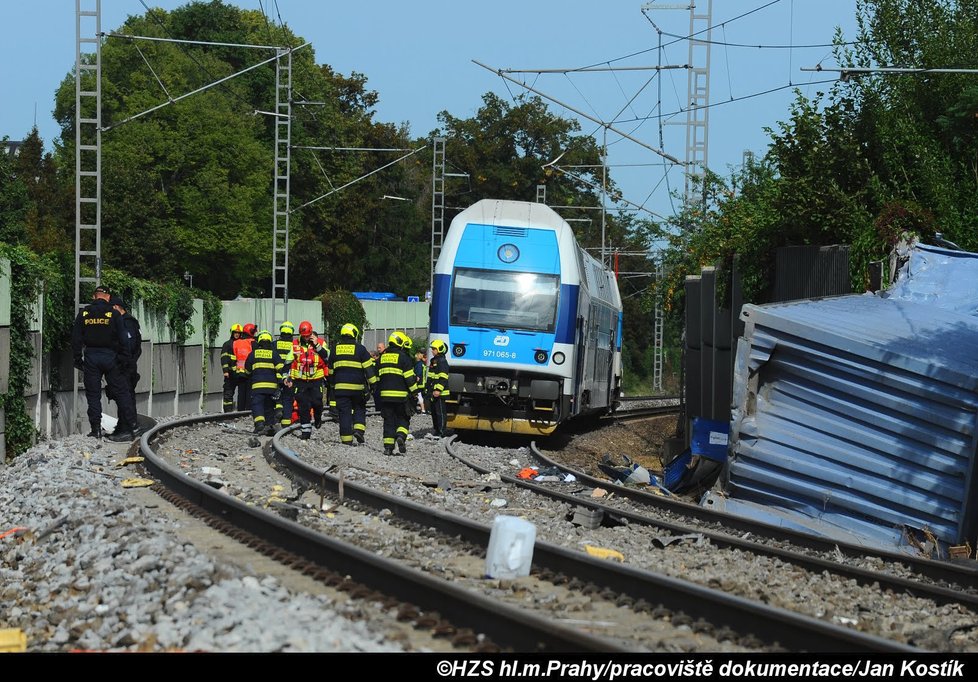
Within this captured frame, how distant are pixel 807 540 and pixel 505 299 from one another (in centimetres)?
996

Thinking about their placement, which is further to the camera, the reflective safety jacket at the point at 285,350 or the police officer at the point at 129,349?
the reflective safety jacket at the point at 285,350

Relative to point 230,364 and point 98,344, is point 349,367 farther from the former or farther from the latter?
point 230,364

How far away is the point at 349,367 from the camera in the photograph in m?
18.2

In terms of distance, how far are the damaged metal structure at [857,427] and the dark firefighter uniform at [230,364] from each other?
10609mm

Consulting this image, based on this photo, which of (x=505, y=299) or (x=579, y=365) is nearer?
(x=505, y=299)

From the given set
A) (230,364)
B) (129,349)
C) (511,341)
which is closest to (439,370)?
(511,341)

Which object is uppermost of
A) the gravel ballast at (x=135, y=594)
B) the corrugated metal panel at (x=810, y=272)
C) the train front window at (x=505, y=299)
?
the corrugated metal panel at (x=810, y=272)

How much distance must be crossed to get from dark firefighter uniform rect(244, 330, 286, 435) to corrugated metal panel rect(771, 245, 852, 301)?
296 inches

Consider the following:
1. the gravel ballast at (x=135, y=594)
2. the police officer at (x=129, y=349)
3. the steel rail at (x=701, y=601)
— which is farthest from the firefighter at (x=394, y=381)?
the steel rail at (x=701, y=601)

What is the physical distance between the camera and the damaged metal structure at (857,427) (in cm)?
1270

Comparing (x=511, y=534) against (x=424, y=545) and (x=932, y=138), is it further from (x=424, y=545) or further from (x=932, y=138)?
(x=932, y=138)

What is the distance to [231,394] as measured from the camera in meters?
24.5

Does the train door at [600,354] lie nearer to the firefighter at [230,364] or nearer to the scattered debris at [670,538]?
the firefighter at [230,364]

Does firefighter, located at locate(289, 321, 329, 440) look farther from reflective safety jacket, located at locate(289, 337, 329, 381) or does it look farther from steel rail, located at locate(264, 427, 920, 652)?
steel rail, located at locate(264, 427, 920, 652)
